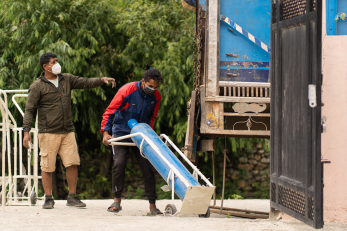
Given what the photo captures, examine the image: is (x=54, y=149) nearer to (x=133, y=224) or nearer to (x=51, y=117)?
(x=51, y=117)

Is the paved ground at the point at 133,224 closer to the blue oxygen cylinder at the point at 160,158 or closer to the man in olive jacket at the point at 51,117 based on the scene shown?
the blue oxygen cylinder at the point at 160,158

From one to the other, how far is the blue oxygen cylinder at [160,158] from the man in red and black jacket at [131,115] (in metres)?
0.14

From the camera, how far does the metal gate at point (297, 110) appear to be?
3.12 meters

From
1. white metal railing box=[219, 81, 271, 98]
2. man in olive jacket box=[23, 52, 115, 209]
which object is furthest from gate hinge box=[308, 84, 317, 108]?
man in olive jacket box=[23, 52, 115, 209]

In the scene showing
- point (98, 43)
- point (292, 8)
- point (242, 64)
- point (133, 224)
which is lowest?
point (133, 224)

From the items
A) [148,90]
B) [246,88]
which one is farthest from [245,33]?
[148,90]

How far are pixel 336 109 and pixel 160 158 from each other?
69.9 inches

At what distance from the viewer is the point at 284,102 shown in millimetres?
3678

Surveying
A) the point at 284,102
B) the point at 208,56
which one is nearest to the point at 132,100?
the point at 208,56

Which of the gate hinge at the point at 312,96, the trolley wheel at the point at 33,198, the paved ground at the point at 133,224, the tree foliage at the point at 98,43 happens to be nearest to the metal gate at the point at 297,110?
the gate hinge at the point at 312,96

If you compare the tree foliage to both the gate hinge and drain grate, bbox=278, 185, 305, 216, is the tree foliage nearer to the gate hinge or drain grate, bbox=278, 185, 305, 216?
drain grate, bbox=278, 185, 305, 216

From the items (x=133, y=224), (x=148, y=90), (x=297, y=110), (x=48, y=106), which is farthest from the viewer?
(x=48, y=106)

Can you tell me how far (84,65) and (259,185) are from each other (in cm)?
475

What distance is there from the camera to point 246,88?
515cm
